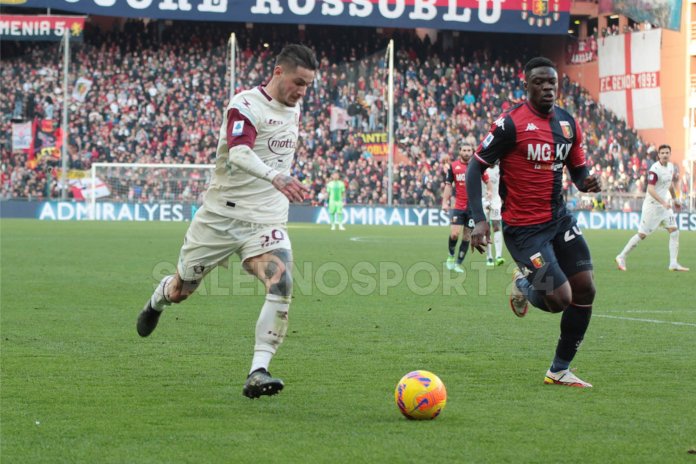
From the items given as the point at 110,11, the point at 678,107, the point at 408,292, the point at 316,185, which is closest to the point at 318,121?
the point at 316,185

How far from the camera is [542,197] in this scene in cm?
645

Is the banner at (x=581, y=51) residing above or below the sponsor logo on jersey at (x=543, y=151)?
above

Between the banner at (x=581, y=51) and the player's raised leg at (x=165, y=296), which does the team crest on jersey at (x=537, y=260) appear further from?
the banner at (x=581, y=51)

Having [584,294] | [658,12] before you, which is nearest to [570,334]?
[584,294]

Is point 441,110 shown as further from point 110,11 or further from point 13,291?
point 13,291

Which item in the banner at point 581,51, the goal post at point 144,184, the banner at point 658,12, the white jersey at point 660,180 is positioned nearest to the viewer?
the white jersey at point 660,180

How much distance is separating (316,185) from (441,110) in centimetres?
887

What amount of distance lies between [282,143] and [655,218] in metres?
12.0

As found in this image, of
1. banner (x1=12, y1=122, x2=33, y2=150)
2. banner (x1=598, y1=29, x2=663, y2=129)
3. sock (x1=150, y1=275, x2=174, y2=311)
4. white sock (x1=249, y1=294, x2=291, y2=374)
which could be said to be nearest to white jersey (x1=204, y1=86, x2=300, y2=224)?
white sock (x1=249, y1=294, x2=291, y2=374)

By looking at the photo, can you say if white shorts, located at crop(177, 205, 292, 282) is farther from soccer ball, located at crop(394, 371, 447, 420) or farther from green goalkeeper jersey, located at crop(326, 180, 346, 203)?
green goalkeeper jersey, located at crop(326, 180, 346, 203)

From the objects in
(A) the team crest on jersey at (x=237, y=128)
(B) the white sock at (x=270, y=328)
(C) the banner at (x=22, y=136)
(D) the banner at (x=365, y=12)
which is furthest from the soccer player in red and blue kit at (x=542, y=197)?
(D) the banner at (x=365, y=12)

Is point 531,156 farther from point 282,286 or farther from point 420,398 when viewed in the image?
point 420,398

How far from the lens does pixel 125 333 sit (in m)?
8.17

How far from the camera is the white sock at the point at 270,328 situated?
5531mm
